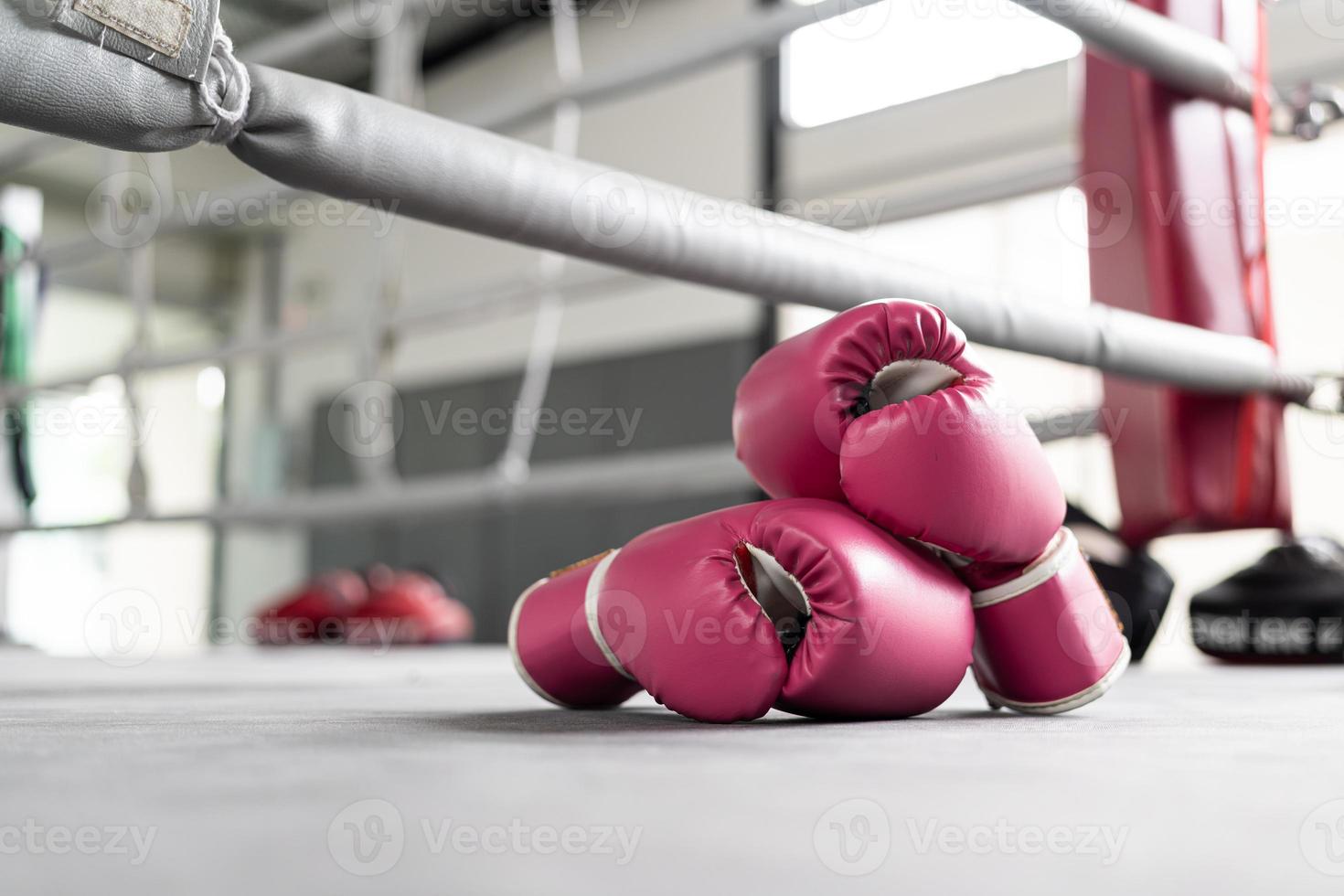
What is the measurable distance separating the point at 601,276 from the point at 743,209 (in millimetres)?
1039

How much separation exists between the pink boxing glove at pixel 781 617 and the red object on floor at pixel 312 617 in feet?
9.13

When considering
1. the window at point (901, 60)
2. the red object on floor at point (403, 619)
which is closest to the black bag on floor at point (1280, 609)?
the window at point (901, 60)

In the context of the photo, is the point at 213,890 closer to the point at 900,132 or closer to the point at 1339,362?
the point at 1339,362

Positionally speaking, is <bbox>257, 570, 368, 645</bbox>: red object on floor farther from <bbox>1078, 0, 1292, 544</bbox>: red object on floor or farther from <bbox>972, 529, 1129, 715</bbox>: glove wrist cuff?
<bbox>972, 529, 1129, 715</bbox>: glove wrist cuff

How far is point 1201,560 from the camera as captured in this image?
379cm

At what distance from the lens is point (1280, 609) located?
159 cm

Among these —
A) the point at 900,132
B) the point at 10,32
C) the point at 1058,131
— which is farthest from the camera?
the point at 900,132

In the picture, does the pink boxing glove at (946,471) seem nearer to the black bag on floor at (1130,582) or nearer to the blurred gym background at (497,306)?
the black bag on floor at (1130,582)

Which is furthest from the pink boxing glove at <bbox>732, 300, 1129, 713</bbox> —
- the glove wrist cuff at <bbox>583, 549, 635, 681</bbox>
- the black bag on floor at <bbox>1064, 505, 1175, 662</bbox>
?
the black bag on floor at <bbox>1064, 505, 1175, 662</bbox>

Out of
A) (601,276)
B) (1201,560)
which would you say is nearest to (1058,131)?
(601,276)

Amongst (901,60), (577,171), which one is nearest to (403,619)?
(901,60)

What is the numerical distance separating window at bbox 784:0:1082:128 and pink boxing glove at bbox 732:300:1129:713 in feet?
7.78

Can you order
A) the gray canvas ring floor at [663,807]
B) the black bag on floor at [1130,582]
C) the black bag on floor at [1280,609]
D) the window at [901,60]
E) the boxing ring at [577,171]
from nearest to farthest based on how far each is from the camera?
the gray canvas ring floor at [663,807], the boxing ring at [577,171], the black bag on floor at [1130,582], the black bag on floor at [1280,609], the window at [901,60]

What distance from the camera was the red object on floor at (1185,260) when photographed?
1.57m
